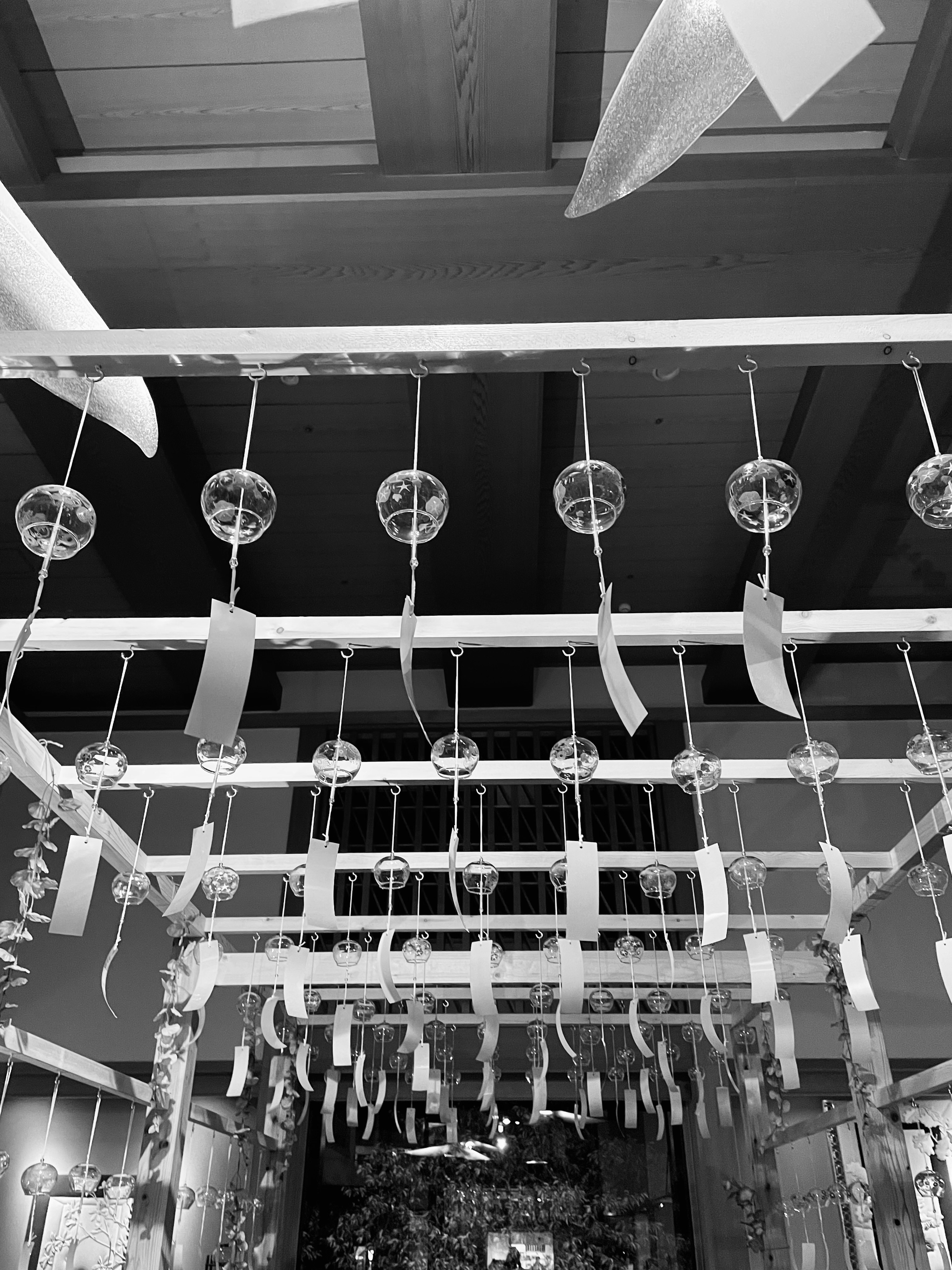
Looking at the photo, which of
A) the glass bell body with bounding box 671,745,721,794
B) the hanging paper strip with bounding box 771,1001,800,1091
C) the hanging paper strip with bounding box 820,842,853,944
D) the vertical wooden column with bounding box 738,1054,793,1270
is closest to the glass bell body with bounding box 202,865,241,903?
the glass bell body with bounding box 671,745,721,794

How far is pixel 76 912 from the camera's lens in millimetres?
2488

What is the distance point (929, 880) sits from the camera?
334 cm

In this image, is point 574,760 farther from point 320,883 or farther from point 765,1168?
point 765,1168

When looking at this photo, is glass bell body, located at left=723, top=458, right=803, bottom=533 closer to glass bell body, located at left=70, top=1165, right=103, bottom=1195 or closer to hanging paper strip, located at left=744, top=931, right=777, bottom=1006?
hanging paper strip, located at left=744, top=931, right=777, bottom=1006

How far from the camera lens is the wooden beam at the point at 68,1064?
2.92m

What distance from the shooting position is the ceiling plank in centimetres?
247

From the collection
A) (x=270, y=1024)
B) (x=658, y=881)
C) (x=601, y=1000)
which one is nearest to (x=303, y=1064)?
(x=270, y=1024)

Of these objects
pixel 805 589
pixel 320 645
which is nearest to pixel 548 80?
pixel 320 645

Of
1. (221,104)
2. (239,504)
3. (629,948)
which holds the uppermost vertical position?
(221,104)

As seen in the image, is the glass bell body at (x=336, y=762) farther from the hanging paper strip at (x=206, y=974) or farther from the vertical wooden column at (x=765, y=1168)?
the vertical wooden column at (x=765, y=1168)

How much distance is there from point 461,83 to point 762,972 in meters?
2.66

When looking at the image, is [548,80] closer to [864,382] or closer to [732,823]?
[864,382]

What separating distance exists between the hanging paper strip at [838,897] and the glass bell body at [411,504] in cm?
132

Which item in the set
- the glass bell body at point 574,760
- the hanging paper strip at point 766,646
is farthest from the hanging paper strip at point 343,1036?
the hanging paper strip at point 766,646
